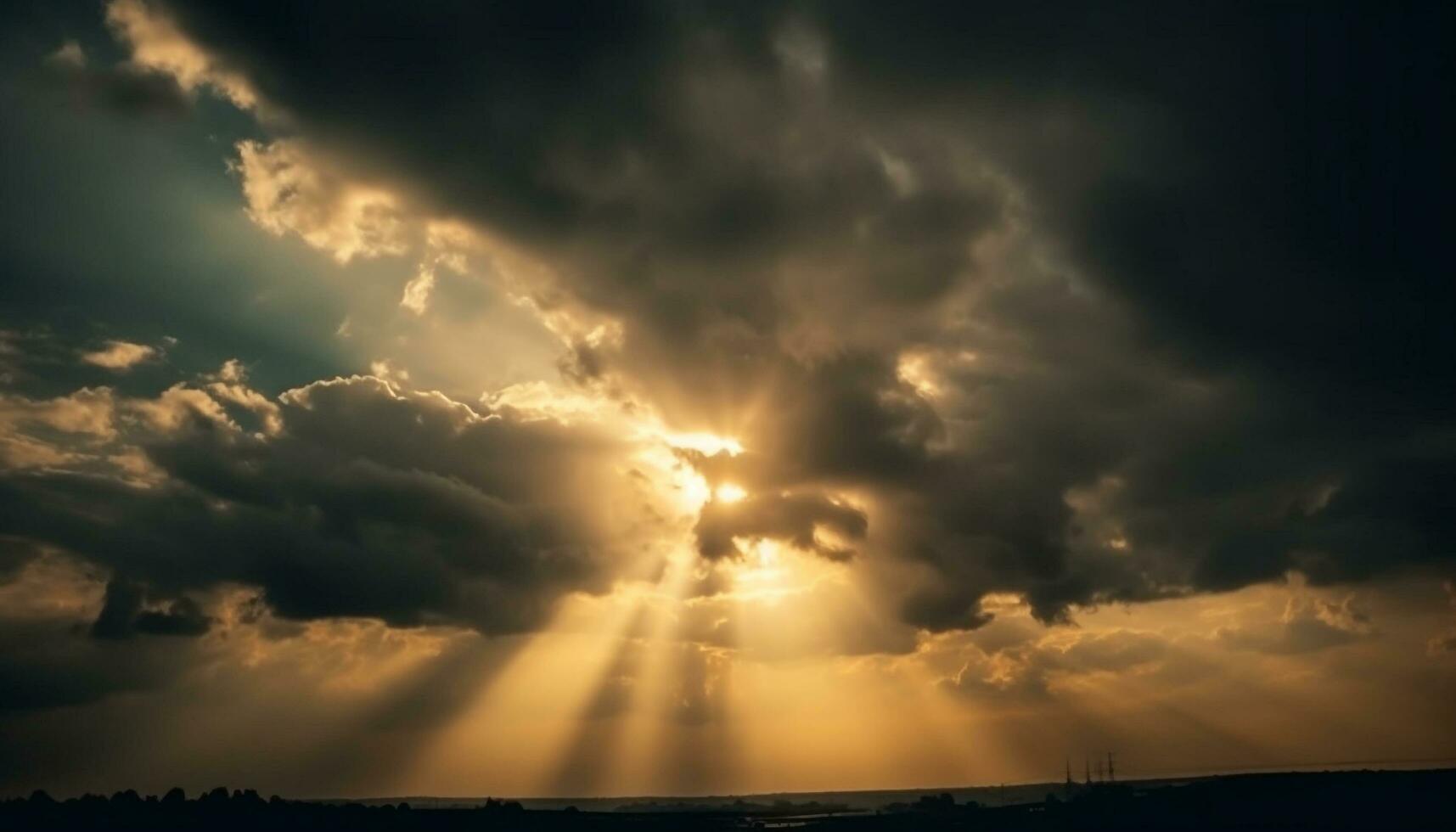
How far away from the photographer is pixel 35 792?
18862 cm

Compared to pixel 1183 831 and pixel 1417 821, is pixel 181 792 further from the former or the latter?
pixel 1417 821

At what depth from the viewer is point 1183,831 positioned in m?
184

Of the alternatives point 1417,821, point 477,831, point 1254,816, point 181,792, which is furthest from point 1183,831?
point 181,792

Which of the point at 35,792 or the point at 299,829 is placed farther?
the point at 35,792

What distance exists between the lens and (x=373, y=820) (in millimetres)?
188750

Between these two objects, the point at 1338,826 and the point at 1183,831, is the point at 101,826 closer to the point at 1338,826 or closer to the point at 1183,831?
the point at 1183,831

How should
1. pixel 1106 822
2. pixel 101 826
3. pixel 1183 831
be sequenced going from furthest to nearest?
pixel 1106 822, pixel 1183 831, pixel 101 826

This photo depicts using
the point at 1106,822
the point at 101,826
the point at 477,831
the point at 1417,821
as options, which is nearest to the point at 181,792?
the point at 101,826

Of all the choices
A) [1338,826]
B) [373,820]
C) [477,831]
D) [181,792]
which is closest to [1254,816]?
[1338,826]

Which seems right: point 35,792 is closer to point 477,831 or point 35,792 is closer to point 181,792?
point 181,792

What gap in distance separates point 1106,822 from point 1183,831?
58.3 feet

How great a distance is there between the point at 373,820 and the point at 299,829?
18.7m

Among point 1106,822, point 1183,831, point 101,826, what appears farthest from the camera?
point 1106,822

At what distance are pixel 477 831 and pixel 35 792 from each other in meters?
82.7
